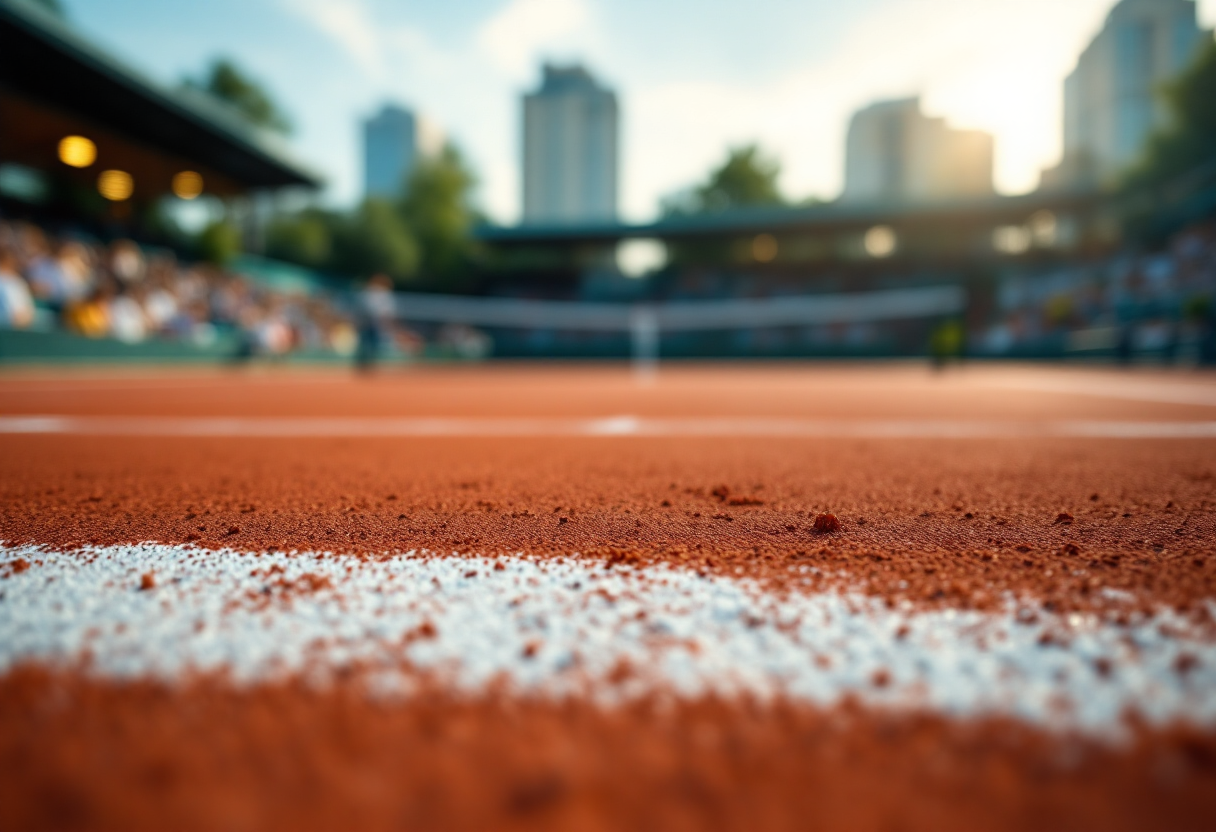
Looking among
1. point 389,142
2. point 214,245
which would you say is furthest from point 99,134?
point 389,142

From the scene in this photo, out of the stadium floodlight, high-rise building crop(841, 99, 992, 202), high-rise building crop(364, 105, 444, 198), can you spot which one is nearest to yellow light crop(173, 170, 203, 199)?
the stadium floodlight

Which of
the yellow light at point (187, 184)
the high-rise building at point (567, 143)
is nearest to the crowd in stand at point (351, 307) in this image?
the yellow light at point (187, 184)

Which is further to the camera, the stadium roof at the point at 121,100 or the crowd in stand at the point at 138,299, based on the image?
the crowd in stand at the point at 138,299

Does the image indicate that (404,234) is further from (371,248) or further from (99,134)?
(99,134)

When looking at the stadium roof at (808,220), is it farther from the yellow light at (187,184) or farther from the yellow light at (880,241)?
the yellow light at (187,184)

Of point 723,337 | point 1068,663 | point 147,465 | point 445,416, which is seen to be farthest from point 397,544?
point 723,337

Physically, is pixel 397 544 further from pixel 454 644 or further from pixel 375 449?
pixel 375 449
